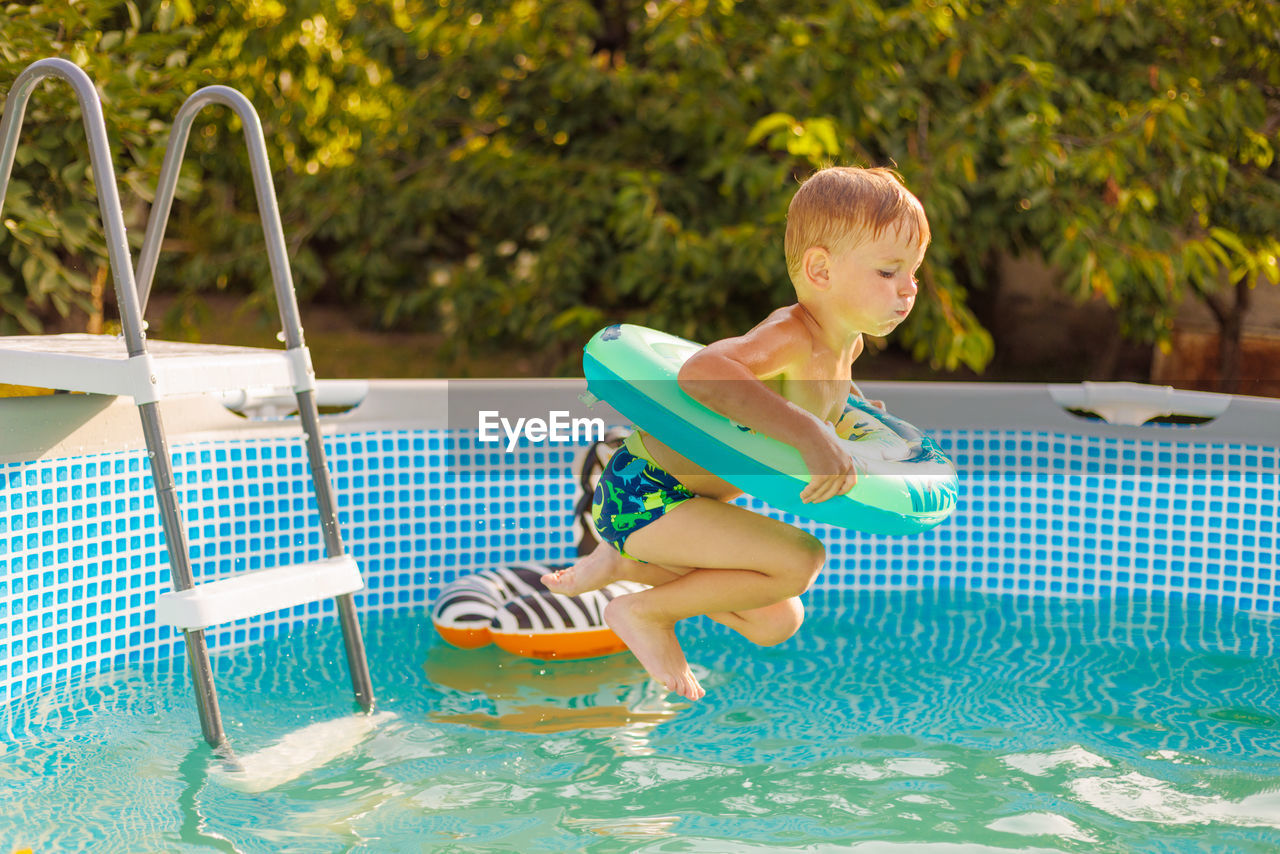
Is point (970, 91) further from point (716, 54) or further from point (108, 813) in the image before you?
point (108, 813)

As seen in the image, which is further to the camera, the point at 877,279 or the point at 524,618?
the point at 524,618

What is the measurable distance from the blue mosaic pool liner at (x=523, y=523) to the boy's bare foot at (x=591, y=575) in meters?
1.47

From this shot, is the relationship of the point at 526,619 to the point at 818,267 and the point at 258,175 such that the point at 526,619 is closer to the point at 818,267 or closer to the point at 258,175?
the point at 258,175

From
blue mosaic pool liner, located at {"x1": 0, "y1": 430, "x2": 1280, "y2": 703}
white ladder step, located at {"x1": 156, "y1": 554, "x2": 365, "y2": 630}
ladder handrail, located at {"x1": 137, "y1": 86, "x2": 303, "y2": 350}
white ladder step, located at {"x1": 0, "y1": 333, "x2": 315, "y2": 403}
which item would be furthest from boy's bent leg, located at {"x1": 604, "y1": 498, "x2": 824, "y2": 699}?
blue mosaic pool liner, located at {"x1": 0, "y1": 430, "x2": 1280, "y2": 703}

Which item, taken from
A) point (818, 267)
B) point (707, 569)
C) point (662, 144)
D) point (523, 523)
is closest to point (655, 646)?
point (707, 569)

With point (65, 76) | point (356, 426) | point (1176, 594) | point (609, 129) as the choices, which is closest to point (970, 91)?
point (609, 129)

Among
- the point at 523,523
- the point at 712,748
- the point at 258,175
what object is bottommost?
the point at 712,748

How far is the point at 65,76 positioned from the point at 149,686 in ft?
4.97

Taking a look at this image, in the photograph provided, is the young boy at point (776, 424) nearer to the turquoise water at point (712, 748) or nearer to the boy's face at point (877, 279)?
the boy's face at point (877, 279)

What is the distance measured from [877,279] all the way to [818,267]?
10 centimetres

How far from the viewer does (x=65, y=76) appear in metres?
2.72

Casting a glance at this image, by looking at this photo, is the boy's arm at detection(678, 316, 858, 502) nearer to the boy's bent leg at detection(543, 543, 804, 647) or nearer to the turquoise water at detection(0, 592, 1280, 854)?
the boy's bent leg at detection(543, 543, 804, 647)

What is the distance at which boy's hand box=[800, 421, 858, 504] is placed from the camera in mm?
2090

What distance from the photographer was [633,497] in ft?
7.57
